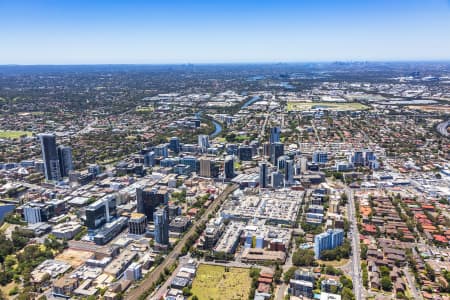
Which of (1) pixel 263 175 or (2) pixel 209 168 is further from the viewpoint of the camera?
(2) pixel 209 168

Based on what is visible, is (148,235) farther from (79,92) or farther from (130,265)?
(79,92)

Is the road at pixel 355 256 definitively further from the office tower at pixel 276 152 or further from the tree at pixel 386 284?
the office tower at pixel 276 152

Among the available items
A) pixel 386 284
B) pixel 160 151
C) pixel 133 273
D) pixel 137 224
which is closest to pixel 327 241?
pixel 386 284

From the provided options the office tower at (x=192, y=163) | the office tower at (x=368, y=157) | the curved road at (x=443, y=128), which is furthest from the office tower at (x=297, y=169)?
the curved road at (x=443, y=128)

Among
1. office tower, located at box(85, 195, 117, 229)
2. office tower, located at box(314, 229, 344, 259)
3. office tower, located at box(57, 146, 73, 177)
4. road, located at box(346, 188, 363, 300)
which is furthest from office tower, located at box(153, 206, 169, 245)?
office tower, located at box(57, 146, 73, 177)

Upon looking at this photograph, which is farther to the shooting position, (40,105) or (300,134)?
Answer: (40,105)

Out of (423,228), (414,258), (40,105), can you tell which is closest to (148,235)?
(414,258)

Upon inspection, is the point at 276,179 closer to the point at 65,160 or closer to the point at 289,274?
the point at 289,274
